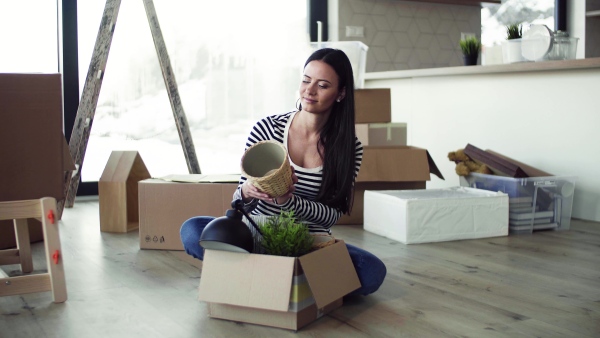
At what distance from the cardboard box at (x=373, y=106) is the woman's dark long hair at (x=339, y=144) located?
158 centimetres

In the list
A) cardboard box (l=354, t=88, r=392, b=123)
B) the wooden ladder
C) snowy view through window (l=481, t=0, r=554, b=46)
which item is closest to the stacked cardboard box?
cardboard box (l=354, t=88, r=392, b=123)

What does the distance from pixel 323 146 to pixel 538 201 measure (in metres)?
1.71

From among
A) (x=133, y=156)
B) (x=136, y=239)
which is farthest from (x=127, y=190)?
(x=136, y=239)

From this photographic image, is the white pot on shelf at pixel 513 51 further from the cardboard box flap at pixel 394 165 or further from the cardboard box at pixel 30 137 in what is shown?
the cardboard box at pixel 30 137

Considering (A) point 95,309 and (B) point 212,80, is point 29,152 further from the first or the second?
(B) point 212,80

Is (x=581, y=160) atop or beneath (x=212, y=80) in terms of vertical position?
beneath

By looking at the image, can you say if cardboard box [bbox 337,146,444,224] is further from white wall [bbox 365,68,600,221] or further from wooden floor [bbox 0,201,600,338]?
white wall [bbox 365,68,600,221]

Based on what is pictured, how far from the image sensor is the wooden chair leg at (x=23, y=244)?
2541mm

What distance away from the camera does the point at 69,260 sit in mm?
2770

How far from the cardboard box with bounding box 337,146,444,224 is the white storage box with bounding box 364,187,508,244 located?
0.67ft

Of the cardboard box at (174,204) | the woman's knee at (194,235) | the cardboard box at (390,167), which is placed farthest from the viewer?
the cardboard box at (390,167)

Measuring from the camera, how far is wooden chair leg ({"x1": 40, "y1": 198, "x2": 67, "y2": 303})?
85.4 inches

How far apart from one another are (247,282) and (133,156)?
1.85 metres

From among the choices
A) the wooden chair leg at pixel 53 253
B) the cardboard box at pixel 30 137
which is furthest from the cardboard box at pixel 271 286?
the cardboard box at pixel 30 137
